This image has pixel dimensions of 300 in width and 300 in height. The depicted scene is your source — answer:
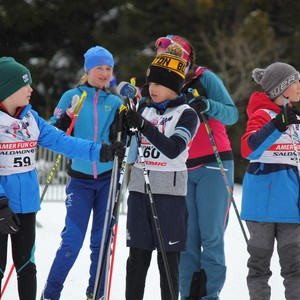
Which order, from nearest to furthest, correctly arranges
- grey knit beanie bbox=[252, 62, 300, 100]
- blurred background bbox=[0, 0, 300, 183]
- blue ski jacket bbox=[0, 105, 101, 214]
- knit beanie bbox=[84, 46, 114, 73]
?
blue ski jacket bbox=[0, 105, 101, 214], grey knit beanie bbox=[252, 62, 300, 100], knit beanie bbox=[84, 46, 114, 73], blurred background bbox=[0, 0, 300, 183]

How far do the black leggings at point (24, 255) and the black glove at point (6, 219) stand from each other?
24cm

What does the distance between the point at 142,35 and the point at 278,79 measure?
17.7 m

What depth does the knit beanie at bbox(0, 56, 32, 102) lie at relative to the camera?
3.80 meters

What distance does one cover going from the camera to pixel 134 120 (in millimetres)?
3496

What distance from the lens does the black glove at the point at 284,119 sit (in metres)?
3.81

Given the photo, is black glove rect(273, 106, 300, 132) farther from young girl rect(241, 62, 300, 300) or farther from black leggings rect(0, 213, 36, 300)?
black leggings rect(0, 213, 36, 300)

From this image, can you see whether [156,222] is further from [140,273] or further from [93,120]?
[93,120]

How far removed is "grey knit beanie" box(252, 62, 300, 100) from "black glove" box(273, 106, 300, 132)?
1.13 ft

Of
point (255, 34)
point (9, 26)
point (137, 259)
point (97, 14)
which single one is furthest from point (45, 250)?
point (97, 14)

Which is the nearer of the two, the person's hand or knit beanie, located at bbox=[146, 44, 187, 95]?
knit beanie, located at bbox=[146, 44, 187, 95]

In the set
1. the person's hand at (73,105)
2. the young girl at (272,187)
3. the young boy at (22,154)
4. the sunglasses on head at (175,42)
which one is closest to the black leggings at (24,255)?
the young boy at (22,154)

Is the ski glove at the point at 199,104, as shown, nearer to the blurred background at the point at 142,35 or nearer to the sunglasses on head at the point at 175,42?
the sunglasses on head at the point at 175,42

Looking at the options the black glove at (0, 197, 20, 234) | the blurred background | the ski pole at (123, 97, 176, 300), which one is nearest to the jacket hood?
the ski pole at (123, 97, 176, 300)

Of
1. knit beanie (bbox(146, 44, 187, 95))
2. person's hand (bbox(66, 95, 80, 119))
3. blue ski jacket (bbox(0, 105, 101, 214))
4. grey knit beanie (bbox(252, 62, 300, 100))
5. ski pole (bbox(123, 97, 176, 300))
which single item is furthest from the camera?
person's hand (bbox(66, 95, 80, 119))
